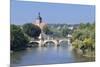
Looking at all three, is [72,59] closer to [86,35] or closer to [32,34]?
[86,35]

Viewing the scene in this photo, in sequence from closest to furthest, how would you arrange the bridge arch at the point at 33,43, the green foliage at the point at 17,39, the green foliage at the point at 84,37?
1. the green foliage at the point at 17,39
2. the bridge arch at the point at 33,43
3. the green foliage at the point at 84,37

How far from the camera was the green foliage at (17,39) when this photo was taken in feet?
8.16

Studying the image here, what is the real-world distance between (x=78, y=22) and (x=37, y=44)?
68 centimetres

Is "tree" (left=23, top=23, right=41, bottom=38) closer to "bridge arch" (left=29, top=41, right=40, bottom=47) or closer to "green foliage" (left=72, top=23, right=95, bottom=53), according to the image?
"bridge arch" (left=29, top=41, right=40, bottom=47)

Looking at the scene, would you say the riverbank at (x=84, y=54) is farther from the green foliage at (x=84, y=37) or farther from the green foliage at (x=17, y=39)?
the green foliage at (x=17, y=39)

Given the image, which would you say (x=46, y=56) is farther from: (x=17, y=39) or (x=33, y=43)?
(x=17, y=39)

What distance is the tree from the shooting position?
8.42 ft

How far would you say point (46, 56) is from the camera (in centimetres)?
265

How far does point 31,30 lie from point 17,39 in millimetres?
223

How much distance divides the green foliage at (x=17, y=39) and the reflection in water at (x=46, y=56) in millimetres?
75

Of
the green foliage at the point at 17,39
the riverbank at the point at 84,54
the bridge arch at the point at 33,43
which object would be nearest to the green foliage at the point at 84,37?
the riverbank at the point at 84,54

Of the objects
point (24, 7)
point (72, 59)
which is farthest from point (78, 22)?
point (24, 7)
